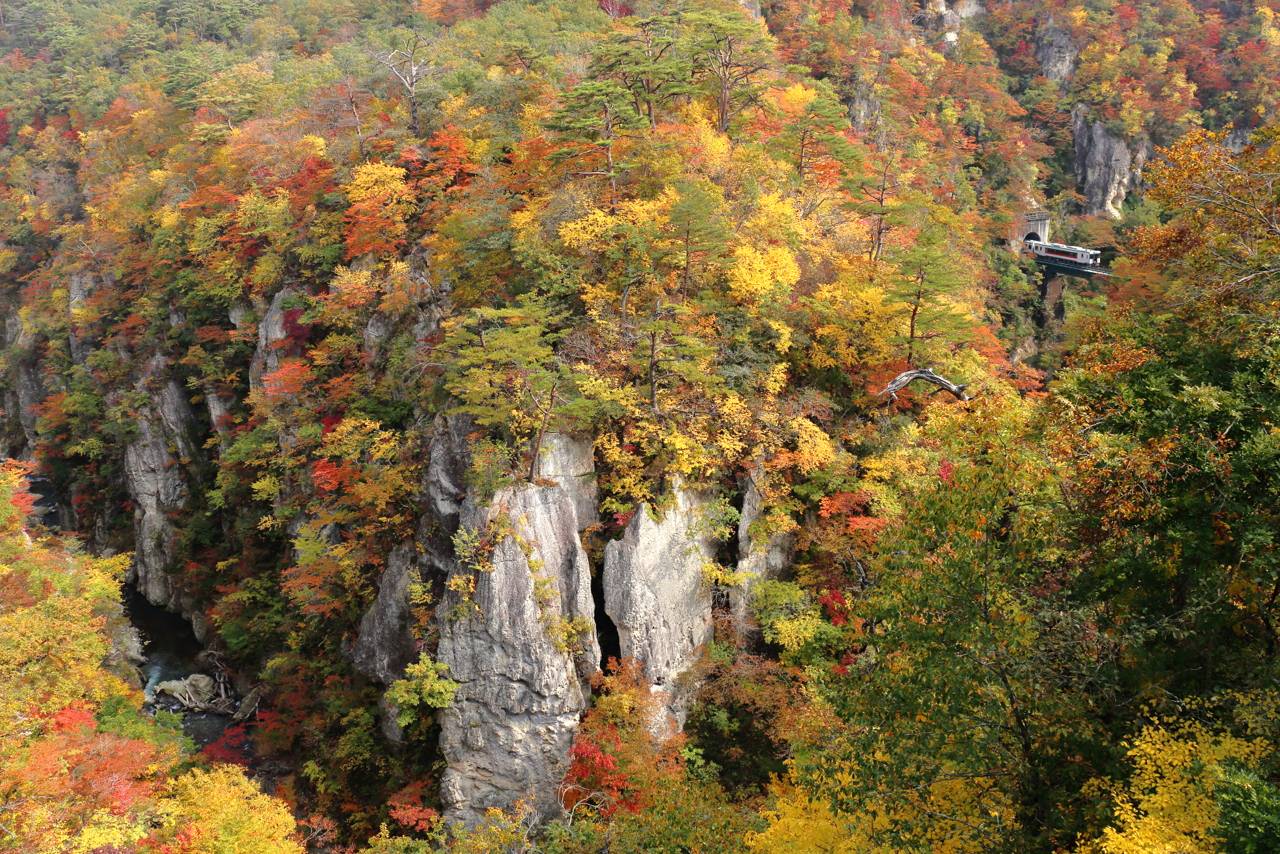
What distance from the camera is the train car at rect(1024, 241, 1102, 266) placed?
40250mm

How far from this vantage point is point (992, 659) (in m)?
9.73

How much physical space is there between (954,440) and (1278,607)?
14.1ft

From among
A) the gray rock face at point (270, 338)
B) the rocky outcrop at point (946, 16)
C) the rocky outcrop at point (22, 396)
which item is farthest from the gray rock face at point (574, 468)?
the rocky outcrop at point (946, 16)

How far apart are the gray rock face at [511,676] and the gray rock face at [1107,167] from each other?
4758cm

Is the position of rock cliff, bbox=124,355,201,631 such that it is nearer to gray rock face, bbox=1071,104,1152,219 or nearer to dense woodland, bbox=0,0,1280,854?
dense woodland, bbox=0,0,1280,854

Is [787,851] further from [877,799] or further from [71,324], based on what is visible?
[71,324]

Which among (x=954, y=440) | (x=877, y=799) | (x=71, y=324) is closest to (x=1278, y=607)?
(x=954, y=440)

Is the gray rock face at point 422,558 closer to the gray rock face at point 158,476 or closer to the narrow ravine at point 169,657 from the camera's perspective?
the narrow ravine at point 169,657

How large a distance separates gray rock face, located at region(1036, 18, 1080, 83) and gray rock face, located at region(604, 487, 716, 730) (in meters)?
52.5

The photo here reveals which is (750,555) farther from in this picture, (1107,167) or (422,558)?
(1107,167)

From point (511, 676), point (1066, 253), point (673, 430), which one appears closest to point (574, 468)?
point (673, 430)

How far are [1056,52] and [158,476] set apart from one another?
61.2 m

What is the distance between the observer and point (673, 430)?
1816cm

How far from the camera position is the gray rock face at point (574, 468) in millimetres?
18281
